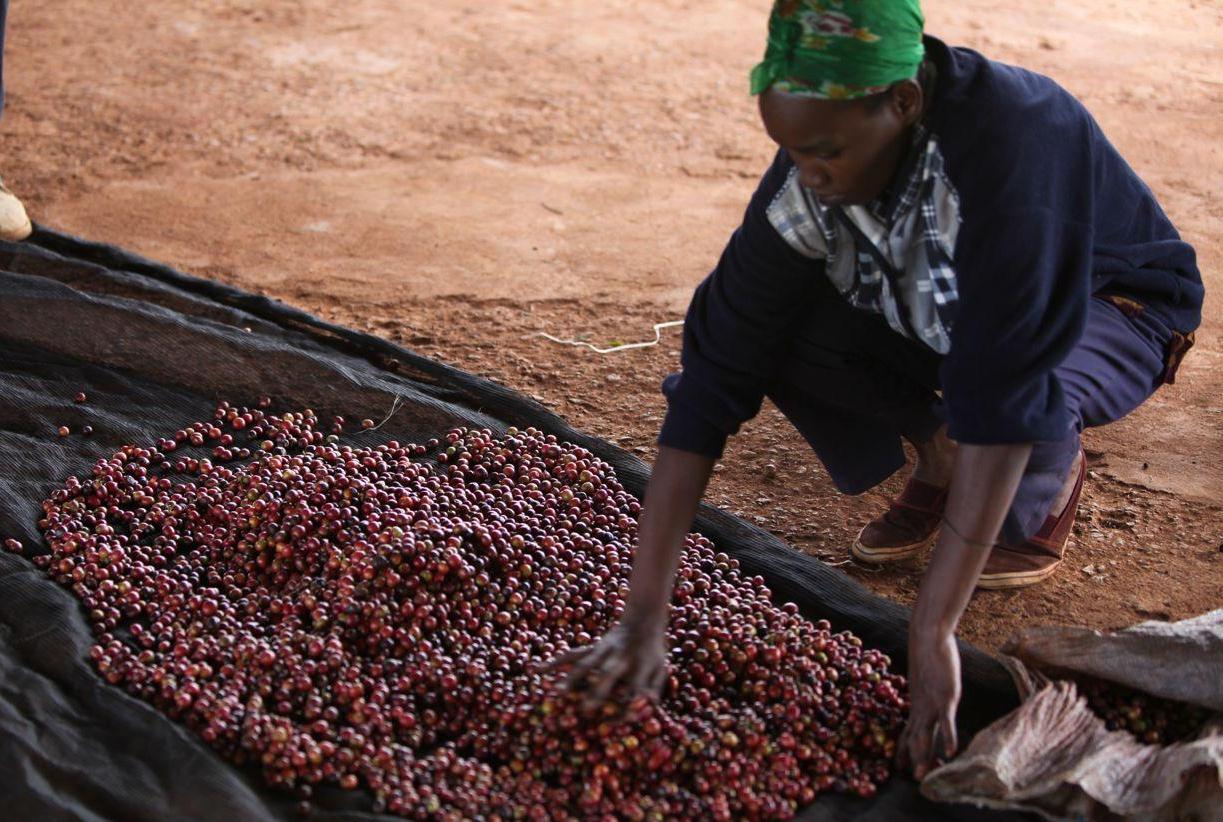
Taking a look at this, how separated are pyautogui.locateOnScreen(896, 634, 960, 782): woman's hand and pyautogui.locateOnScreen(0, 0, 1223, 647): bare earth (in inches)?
24.8

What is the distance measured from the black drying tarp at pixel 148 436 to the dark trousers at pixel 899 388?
0.84ft

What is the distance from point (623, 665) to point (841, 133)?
834mm

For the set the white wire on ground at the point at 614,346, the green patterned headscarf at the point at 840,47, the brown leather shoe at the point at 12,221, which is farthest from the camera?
the brown leather shoe at the point at 12,221

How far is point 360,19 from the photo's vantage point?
23.0ft

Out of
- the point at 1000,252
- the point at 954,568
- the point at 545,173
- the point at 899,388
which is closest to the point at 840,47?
the point at 1000,252

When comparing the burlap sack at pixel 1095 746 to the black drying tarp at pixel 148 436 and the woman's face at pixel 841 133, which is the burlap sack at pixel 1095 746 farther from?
the woman's face at pixel 841 133

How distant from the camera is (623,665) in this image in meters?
1.84

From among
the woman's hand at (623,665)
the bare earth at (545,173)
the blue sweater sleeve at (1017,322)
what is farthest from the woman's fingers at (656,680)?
the bare earth at (545,173)

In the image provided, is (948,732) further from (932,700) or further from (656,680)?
(656,680)

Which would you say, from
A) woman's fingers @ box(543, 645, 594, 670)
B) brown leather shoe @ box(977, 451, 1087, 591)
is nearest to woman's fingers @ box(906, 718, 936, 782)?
woman's fingers @ box(543, 645, 594, 670)

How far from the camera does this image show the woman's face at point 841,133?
1700mm

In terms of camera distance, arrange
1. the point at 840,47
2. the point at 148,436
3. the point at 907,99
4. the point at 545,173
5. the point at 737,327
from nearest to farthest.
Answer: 1. the point at 840,47
2. the point at 907,99
3. the point at 737,327
4. the point at 148,436
5. the point at 545,173

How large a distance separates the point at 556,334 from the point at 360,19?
405cm

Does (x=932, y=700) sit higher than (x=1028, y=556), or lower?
higher
